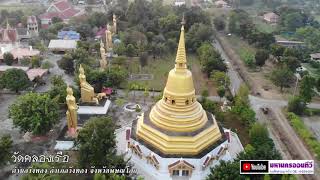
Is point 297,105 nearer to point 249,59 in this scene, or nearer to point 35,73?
point 249,59

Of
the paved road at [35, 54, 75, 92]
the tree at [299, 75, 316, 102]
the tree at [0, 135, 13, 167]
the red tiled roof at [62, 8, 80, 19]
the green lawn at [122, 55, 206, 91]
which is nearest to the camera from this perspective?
the tree at [0, 135, 13, 167]

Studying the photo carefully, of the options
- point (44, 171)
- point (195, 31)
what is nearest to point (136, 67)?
point (195, 31)

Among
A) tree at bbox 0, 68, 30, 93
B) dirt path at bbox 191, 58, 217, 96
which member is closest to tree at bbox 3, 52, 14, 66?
tree at bbox 0, 68, 30, 93

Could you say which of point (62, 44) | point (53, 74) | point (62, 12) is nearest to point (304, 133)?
point (53, 74)

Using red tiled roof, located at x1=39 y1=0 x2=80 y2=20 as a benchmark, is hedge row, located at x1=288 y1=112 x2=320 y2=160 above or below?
below

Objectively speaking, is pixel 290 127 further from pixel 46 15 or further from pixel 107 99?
pixel 46 15

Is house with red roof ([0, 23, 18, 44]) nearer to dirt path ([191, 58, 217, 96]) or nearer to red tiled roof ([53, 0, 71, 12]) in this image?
red tiled roof ([53, 0, 71, 12])
